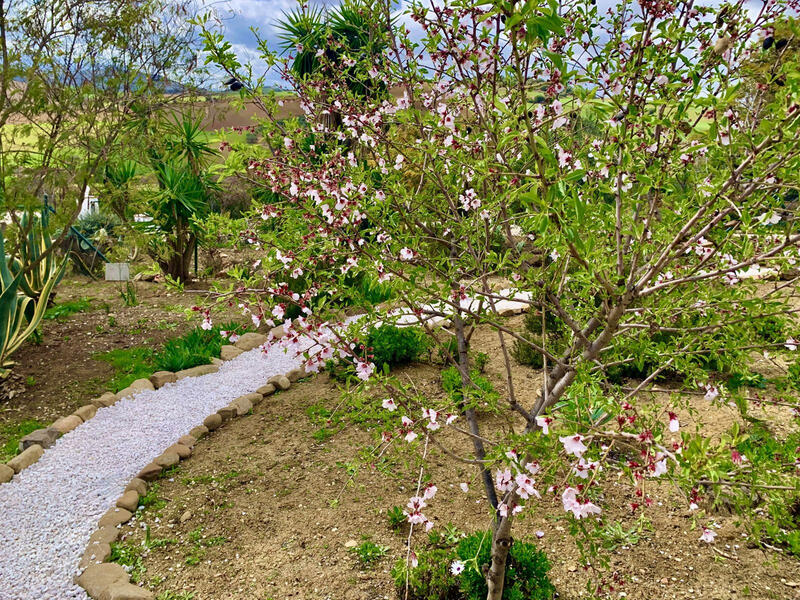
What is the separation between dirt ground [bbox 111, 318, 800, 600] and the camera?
2670mm

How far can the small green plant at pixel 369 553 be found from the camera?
9.29 feet

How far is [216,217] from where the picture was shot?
3.49 meters

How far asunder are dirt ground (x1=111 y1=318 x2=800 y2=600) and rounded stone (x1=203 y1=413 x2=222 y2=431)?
200 mm

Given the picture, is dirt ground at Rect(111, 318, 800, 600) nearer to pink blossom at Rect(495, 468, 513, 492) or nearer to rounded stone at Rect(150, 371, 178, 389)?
pink blossom at Rect(495, 468, 513, 492)

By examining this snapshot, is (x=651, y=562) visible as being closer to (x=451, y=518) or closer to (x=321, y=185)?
(x=451, y=518)

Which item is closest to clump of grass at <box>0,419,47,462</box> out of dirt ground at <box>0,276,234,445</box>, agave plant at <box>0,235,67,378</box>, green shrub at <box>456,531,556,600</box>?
dirt ground at <box>0,276,234,445</box>

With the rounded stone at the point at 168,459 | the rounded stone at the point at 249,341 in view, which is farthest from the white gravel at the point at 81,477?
the rounded stone at the point at 249,341

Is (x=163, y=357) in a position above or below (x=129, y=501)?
above

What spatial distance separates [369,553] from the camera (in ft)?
9.36

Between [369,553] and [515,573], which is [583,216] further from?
[369,553]

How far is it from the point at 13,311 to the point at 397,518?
158 inches

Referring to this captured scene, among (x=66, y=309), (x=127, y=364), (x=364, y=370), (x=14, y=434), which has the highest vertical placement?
(x=364, y=370)

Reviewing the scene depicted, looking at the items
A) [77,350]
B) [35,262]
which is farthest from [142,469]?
[35,262]

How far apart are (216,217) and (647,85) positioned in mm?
2596
